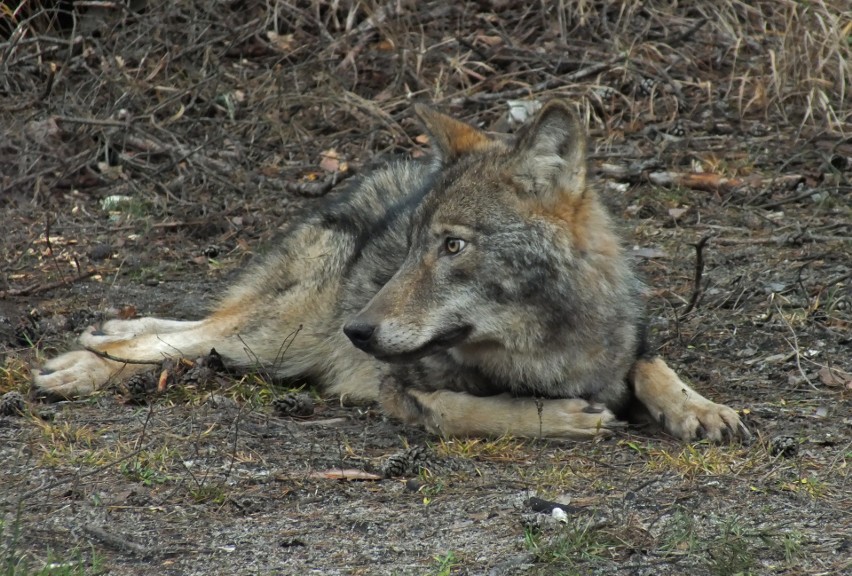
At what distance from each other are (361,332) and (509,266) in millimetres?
689

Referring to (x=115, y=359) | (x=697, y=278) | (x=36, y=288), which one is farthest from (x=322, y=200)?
(x=697, y=278)

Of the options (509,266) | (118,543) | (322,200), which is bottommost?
(322,200)

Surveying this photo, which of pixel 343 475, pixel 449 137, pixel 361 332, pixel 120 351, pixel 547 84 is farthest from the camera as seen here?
pixel 547 84

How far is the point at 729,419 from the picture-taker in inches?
185

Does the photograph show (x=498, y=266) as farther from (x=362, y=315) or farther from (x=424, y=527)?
(x=424, y=527)

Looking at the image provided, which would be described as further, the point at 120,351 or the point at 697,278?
the point at 697,278

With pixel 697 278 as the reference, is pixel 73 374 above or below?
below

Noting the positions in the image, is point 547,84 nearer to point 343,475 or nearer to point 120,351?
point 120,351

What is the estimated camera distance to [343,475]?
441cm

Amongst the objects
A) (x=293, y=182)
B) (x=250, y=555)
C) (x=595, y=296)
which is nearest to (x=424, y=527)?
(x=250, y=555)

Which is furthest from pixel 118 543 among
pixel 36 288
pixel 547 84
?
pixel 547 84

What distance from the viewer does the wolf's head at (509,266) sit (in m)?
4.67

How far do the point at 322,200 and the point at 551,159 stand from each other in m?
3.01

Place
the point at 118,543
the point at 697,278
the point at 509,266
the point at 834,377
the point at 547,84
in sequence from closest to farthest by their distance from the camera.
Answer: the point at 118,543 < the point at 509,266 < the point at 834,377 < the point at 697,278 < the point at 547,84
